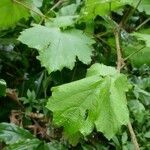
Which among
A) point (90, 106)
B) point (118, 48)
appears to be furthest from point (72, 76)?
point (90, 106)

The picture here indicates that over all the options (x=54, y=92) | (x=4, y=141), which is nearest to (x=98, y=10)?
(x=54, y=92)

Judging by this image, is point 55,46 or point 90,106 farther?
point 55,46

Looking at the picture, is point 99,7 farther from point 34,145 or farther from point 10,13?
point 34,145

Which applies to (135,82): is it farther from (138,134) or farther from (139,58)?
(139,58)

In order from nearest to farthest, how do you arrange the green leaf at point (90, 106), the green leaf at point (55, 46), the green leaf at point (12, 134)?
the green leaf at point (90, 106) → the green leaf at point (55, 46) → the green leaf at point (12, 134)

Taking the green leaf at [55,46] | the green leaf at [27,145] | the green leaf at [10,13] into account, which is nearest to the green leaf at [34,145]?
the green leaf at [27,145]

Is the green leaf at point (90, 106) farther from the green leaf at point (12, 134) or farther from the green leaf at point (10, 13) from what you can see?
the green leaf at point (10, 13)
